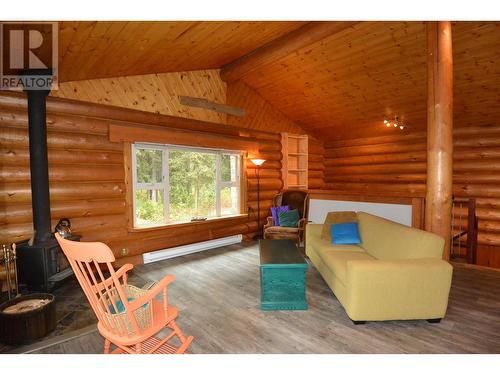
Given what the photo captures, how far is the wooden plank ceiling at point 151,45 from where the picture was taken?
289 cm

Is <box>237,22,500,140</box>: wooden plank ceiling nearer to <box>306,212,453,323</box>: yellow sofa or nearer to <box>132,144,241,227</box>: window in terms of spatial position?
<box>132,144,241,227</box>: window

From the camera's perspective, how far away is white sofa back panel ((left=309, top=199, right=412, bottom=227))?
Answer: 15.2 feet

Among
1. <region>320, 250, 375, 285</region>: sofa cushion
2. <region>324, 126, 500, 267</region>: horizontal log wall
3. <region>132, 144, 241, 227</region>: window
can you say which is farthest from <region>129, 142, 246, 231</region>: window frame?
<region>320, 250, 375, 285</region>: sofa cushion

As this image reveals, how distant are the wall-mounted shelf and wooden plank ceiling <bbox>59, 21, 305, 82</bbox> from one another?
9.38 ft

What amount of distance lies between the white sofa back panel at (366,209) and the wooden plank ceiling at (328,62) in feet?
7.58

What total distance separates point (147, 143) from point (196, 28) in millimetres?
2044

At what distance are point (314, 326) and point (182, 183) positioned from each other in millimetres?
3644

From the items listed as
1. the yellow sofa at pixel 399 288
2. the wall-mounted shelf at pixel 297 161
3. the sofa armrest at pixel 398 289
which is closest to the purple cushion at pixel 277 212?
the wall-mounted shelf at pixel 297 161

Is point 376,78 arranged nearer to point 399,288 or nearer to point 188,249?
point 399,288

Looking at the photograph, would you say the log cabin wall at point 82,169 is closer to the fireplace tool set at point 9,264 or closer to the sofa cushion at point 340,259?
the fireplace tool set at point 9,264
